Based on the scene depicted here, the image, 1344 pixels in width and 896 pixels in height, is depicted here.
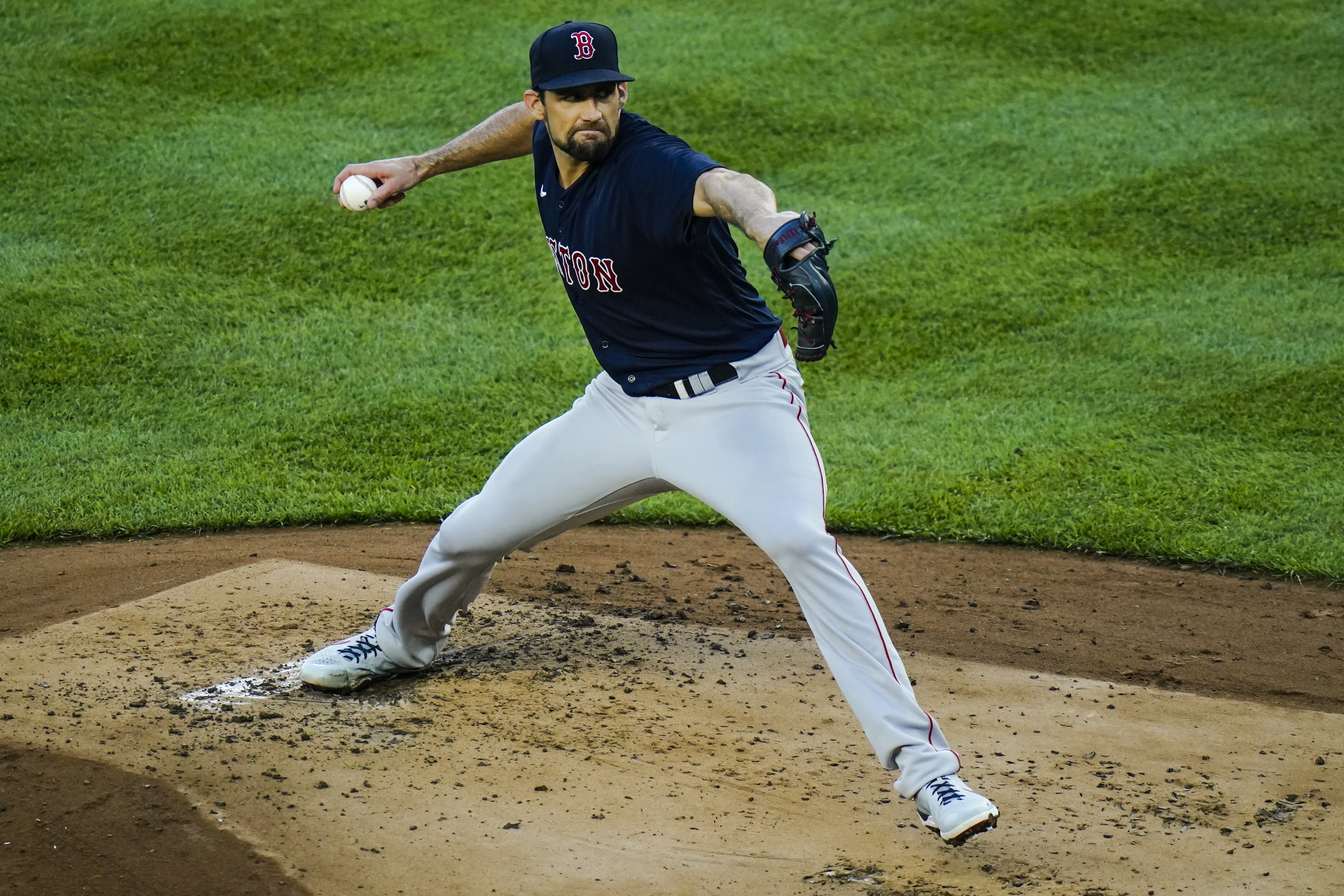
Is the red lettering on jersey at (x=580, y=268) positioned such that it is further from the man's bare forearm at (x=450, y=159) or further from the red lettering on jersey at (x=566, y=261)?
the man's bare forearm at (x=450, y=159)

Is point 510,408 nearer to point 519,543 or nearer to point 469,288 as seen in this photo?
point 469,288

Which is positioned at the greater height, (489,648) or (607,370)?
(607,370)

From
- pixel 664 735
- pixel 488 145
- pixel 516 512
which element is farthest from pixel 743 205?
pixel 664 735

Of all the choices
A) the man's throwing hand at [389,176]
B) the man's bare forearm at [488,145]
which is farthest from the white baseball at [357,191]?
the man's bare forearm at [488,145]

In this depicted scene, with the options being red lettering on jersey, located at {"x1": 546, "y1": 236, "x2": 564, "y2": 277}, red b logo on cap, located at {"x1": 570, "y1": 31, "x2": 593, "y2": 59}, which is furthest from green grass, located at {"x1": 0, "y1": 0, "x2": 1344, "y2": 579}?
red b logo on cap, located at {"x1": 570, "y1": 31, "x2": 593, "y2": 59}

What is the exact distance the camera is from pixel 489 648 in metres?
4.47

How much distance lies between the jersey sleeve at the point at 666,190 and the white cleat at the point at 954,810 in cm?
151

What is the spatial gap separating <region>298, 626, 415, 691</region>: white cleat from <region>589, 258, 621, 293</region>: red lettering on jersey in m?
1.35

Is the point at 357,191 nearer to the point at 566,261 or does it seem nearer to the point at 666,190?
the point at 566,261

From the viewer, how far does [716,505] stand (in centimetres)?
351

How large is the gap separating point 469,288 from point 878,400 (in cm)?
269

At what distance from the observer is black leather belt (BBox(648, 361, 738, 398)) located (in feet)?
11.9

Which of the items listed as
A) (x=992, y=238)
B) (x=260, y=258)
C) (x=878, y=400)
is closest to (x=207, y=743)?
(x=878, y=400)

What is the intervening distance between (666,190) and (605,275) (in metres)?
0.38
